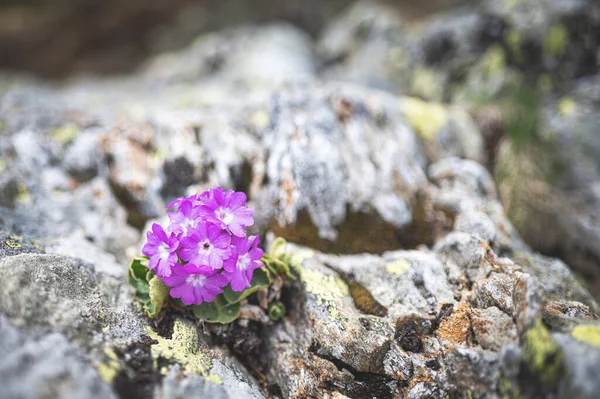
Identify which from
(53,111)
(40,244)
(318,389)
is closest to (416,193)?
(318,389)

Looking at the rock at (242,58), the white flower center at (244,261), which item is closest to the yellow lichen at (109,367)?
the white flower center at (244,261)

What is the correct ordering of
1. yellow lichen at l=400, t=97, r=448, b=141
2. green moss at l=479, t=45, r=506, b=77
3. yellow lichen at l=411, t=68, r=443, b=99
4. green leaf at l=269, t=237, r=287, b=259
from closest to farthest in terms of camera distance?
green leaf at l=269, t=237, r=287, b=259 < yellow lichen at l=400, t=97, r=448, b=141 < green moss at l=479, t=45, r=506, b=77 < yellow lichen at l=411, t=68, r=443, b=99

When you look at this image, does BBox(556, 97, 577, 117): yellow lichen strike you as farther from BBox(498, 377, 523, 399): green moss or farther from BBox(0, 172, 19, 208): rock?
BBox(0, 172, 19, 208): rock

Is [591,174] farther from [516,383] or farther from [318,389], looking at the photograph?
[318,389]

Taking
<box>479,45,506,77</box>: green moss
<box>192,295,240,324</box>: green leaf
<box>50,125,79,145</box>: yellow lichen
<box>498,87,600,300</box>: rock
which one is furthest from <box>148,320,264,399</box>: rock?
<box>479,45,506,77</box>: green moss

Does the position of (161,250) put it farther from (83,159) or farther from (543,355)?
(543,355)

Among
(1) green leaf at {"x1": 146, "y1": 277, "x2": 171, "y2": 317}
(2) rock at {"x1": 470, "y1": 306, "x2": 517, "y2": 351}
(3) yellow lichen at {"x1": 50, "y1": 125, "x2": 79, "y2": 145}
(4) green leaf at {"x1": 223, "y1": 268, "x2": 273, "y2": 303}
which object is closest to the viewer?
(2) rock at {"x1": 470, "y1": 306, "x2": 517, "y2": 351}
